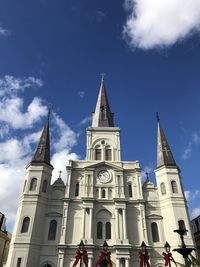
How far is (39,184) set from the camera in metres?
27.2

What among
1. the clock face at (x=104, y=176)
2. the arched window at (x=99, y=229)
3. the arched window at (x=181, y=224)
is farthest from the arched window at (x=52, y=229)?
the arched window at (x=181, y=224)

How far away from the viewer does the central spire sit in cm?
3709

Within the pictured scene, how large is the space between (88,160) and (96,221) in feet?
26.9

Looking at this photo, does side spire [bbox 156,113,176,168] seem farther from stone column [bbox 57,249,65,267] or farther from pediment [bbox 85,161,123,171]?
stone column [bbox 57,249,65,267]

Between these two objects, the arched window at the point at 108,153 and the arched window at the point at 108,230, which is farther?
the arched window at the point at 108,153

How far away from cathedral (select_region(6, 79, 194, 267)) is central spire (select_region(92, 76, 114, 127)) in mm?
6514

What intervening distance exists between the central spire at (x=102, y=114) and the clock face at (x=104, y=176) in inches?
361

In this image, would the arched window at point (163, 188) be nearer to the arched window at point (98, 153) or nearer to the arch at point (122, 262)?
the arch at point (122, 262)

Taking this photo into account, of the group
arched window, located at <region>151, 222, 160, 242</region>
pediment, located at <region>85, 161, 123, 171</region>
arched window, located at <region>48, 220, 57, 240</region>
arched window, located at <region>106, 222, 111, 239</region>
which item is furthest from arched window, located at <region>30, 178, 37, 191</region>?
arched window, located at <region>151, 222, 160, 242</region>

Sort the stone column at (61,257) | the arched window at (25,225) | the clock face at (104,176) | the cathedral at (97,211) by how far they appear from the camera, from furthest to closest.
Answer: the clock face at (104,176)
the arched window at (25,225)
the cathedral at (97,211)
the stone column at (61,257)

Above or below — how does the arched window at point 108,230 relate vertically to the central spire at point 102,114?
below

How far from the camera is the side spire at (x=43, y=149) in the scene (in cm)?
2944

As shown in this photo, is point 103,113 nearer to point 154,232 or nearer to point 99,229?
point 99,229

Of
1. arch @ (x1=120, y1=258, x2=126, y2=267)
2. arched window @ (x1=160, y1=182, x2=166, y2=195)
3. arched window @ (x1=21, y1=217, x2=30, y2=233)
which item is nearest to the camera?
arch @ (x1=120, y1=258, x2=126, y2=267)
